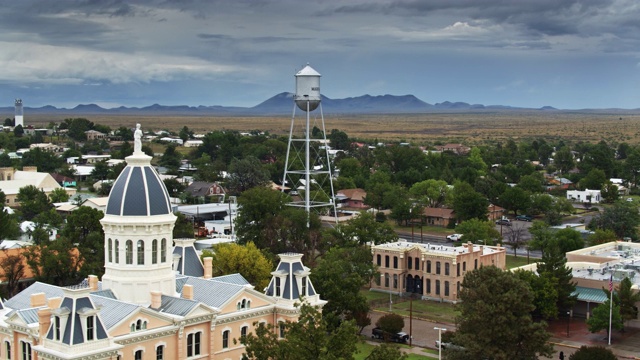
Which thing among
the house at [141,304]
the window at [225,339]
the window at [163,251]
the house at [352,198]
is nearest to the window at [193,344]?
the house at [141,304]

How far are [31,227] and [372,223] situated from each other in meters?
39.2

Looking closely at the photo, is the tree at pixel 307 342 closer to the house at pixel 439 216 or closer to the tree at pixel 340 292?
the tree at pixel 340 292

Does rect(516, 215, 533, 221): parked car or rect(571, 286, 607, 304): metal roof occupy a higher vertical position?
rect(571, 286, 607, 304): metal roof

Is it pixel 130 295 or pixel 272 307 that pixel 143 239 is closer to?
pixel 130 295

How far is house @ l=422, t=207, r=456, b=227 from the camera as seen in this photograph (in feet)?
434

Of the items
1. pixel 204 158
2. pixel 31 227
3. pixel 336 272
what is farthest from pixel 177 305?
pixel 204 158

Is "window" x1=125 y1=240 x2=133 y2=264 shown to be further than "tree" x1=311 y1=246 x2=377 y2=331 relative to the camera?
No

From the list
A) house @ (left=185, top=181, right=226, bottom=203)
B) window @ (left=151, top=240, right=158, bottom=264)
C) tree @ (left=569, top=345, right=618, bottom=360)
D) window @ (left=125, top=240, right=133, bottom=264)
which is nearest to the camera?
window @ (left=125, top=240, right=133, bottom=264)

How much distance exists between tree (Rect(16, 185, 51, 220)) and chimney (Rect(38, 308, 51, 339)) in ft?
264

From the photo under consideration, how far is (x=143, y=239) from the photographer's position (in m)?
50.8

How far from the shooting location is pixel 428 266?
8594 cm

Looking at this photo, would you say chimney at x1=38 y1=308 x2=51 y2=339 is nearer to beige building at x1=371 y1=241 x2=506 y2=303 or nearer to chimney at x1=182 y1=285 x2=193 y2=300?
chimney at x1=182 y1=285 x2=193 y2=300

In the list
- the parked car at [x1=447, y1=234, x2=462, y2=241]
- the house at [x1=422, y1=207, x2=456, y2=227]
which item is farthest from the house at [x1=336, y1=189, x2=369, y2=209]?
the parked car at [x1=447, y1=234, x2=462, y2=241]

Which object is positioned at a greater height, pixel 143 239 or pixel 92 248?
pixel 143 239
